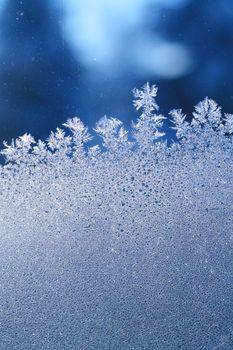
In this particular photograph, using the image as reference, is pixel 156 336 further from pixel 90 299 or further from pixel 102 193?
pixel 102 193

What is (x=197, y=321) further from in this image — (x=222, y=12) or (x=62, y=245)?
(x=222, y=12)

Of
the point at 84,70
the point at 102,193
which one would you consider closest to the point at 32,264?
the point at 102,193

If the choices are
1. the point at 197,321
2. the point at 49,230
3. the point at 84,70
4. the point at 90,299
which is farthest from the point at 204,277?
the point at 84,70

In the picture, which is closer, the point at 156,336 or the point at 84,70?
the point at 156,336

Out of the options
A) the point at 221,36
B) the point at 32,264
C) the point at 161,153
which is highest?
the point at 221,36

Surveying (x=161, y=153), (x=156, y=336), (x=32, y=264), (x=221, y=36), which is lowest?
(x=156, y=336)

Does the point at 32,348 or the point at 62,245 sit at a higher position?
the point at 62,245
